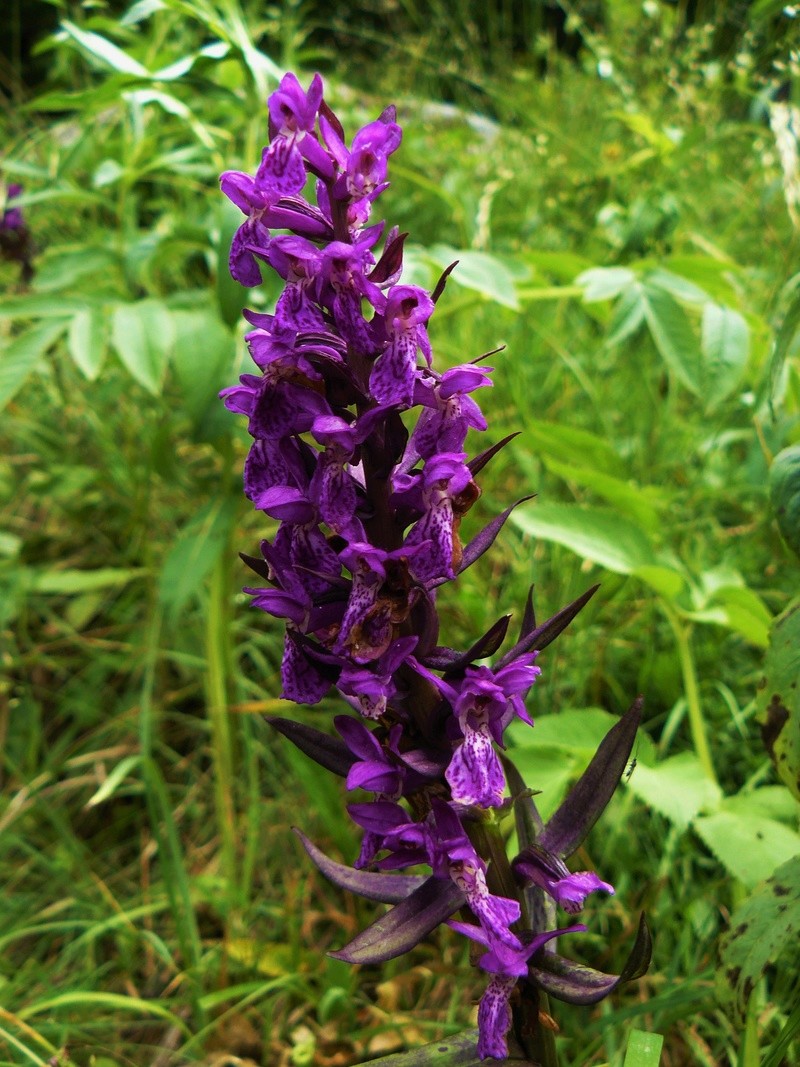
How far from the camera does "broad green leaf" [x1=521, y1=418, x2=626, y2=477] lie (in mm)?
1975

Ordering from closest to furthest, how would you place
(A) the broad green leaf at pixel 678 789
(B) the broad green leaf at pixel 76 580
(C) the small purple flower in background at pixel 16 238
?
(A) the broad green leaf at pixel 678 789
(B) the broad green leaf at pixel 76 580
(C) the small purple flower in background at pixel 16 238

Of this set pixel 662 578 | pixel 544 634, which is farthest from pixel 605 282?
pixel 544 634

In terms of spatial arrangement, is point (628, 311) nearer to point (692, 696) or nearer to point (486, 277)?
point (486, 277)

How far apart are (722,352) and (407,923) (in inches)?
53.5

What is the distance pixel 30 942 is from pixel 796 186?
109 inches

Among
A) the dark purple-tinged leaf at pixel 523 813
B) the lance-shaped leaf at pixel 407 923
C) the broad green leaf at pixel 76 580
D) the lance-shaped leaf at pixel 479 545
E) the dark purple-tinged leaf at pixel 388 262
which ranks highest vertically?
the dark purple-tinged leaf at pixel 388 262

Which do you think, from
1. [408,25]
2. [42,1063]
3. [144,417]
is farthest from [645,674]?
[408,25]

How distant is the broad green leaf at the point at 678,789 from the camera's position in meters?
1.45

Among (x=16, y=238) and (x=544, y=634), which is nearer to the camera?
→ (x=544, y=634)

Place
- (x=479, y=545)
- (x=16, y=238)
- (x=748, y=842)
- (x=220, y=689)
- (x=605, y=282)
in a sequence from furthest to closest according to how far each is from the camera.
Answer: (x=16, y=238) < (x=220, y=689) < (x=605, y=282) < (x=748, y=842) < (x=479, y=545)

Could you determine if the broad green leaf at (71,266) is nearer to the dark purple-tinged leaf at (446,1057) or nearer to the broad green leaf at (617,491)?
the broad green leaf at (617,491)

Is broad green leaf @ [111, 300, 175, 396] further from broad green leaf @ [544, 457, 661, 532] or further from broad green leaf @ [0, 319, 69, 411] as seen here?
broad green leaf @ [544, 457, 661, 532]

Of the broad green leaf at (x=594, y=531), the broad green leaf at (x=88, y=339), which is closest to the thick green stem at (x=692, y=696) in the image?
the broad green leaf at (x=594, y=531)

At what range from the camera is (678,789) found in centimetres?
152
